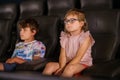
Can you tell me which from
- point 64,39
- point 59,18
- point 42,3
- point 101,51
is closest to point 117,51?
point 101,51

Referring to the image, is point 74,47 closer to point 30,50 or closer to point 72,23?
point 72,23

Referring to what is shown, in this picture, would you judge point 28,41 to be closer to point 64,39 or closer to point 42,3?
point 64,39

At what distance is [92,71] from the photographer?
228 centimetres

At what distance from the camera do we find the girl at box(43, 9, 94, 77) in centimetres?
246

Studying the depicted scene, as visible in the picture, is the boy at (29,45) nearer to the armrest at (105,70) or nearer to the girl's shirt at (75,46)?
the girl's shirt at (75,46)

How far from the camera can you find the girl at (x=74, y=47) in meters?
2.46

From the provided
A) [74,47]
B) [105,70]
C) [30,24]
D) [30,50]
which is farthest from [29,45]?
[105,70]

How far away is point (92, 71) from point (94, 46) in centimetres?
57

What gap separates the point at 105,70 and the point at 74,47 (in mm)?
427

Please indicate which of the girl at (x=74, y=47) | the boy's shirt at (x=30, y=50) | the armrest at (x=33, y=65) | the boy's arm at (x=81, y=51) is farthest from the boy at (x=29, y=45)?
the boy's arm at (x=81, y=51)

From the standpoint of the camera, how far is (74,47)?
255 centimetres

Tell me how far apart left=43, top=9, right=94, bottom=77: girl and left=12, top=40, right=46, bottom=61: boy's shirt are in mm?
381

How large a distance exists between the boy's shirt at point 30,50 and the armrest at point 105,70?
2.26ft

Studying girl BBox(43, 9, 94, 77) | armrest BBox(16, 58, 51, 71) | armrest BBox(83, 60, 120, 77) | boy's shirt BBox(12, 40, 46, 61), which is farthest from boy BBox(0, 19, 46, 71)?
armrest BBox(83, 60, 120, 77)
